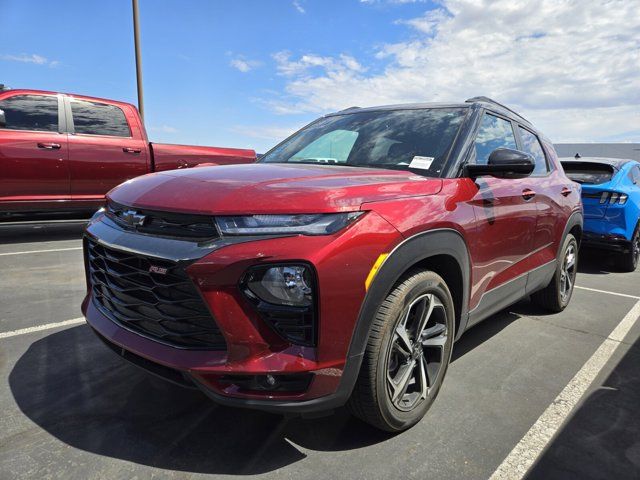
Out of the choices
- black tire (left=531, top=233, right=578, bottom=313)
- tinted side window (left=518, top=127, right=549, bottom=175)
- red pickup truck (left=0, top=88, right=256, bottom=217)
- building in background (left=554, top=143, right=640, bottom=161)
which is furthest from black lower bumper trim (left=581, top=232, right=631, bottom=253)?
building in background (left=554, top=143, right=640, bottom=161)

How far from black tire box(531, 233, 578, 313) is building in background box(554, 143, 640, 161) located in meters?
12.3

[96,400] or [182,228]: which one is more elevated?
[182,228]

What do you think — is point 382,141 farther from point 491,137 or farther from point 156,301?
point 156,301

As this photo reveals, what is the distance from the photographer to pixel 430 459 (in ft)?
7.23

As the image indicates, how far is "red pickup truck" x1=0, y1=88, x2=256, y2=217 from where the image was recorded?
21.3 ft

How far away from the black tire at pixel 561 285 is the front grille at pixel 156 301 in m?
3.52

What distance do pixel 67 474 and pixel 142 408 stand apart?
539 mm

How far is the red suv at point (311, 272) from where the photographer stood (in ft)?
6.09

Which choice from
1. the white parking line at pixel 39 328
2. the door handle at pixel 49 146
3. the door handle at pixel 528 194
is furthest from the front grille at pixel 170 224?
the door handle at pixel 49 146

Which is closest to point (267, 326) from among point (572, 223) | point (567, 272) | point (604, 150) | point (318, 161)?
point (318, 161)

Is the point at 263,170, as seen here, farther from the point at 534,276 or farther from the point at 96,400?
the point at 534,276

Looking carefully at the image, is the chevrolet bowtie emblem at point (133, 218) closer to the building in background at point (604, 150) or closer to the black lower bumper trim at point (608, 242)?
the black lower bumper trim at point (608, 242)

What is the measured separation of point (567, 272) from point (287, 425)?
352 centimetres

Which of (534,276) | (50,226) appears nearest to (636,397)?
(534,276)
